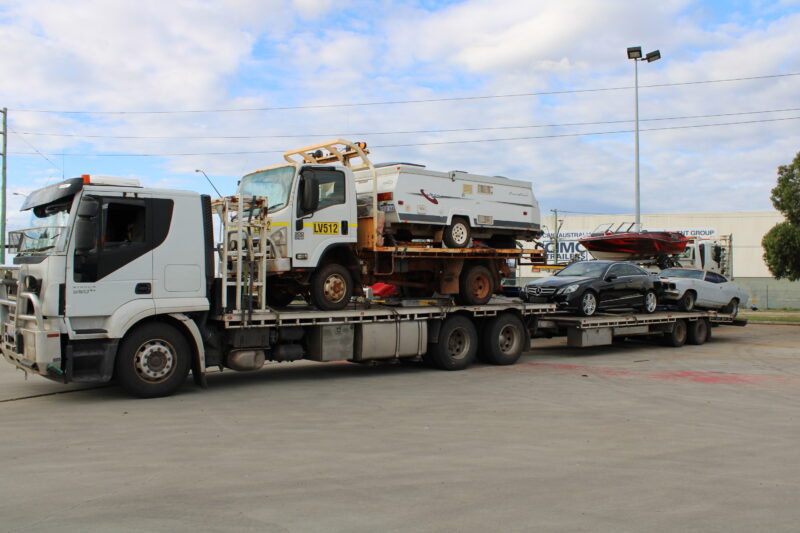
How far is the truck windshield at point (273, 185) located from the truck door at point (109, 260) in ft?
7.04

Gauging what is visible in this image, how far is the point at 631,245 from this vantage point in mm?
20422

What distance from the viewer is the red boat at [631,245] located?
20375 millimetres

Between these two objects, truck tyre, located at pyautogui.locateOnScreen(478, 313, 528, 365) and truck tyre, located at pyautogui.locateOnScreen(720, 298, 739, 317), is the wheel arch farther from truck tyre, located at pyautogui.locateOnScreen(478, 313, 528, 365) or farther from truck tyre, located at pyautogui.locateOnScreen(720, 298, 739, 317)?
truck tyre, located at pyautogui.locateOnScreen(720, 298, 739, 317)

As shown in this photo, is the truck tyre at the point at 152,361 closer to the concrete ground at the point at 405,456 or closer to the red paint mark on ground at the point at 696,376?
the concrete ground at the point at 405,456

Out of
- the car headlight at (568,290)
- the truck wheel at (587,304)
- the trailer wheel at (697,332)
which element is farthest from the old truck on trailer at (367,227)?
the trailer wheel at (697,332)

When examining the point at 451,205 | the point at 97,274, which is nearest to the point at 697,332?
the point at 451,205

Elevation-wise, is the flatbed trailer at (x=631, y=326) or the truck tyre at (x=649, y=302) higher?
the truck tyre at (x=649, y=302)

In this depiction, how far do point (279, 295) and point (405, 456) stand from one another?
21.6ft

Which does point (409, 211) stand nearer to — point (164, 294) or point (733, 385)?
point (164, 294)

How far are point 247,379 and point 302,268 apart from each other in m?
2.23

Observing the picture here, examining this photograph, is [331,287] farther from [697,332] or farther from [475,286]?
[697,332]

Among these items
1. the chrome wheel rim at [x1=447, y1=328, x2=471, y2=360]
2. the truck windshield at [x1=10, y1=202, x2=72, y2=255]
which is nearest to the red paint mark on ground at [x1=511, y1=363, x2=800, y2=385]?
the chrome wheel rim at [x1=447, y1=328, x2=471, y2=360]

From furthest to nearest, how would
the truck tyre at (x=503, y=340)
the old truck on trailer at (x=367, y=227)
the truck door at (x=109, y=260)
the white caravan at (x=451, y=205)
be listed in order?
the truck tyre at (x=503, y=340)
the white caravan at (x=451, y=205)
the old truck on trailer at (x=367, y=227)
the truck door at (x=109, y=260)

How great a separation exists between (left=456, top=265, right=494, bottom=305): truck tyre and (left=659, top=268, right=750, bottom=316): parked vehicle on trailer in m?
7.21
